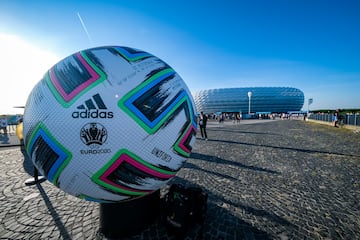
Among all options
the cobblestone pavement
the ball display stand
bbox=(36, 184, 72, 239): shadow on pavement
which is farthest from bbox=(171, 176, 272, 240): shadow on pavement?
the ball display stand

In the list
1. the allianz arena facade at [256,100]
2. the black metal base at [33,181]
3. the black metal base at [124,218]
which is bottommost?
the black metal base at [33,181]

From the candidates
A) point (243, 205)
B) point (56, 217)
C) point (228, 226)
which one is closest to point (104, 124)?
point (228, 226)

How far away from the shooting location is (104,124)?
1.73 m

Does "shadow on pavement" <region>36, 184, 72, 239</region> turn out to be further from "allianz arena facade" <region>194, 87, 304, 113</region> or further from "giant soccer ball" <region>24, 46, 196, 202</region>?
"allianz arena facade" <region>194, 87, 304, 113</region>

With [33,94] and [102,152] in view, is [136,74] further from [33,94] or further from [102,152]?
[33,94]

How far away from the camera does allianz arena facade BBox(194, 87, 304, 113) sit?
111 metres


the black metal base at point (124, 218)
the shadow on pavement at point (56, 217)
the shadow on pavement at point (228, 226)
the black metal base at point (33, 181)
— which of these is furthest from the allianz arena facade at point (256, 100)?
the black metal base at point (124, 218)

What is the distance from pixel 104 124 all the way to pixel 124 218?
1.80 meters

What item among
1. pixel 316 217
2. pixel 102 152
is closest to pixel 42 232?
pixel 102 152

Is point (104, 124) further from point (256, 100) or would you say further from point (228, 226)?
point (256, 100)

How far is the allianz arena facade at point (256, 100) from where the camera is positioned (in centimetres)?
11138

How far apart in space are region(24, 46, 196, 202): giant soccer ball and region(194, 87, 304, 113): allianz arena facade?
383 ft

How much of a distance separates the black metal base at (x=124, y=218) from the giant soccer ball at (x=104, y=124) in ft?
1.92

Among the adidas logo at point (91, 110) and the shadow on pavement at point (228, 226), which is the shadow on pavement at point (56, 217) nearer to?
the shadow on pavement at point (228, 226)
